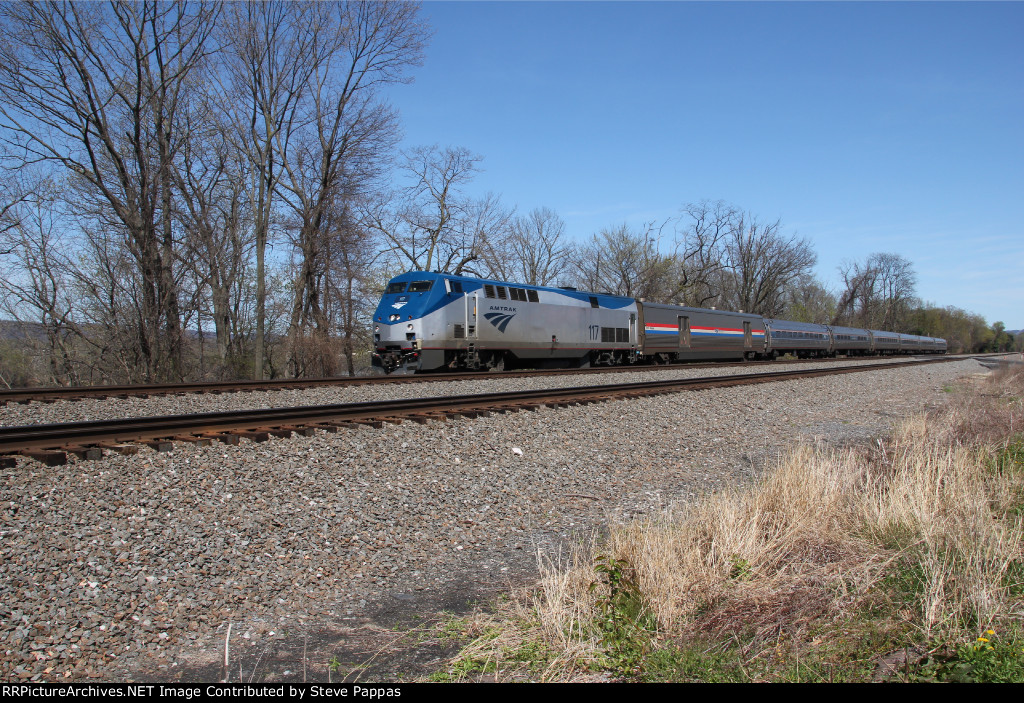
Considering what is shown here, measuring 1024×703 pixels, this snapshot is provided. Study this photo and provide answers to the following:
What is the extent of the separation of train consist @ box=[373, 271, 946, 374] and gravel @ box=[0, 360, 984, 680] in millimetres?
9234

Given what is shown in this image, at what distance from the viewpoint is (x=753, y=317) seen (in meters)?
37.2

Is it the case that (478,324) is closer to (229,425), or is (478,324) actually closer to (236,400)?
(236,400)

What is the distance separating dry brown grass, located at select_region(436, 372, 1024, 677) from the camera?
3621mm

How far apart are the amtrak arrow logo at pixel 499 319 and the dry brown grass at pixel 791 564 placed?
46.1 feet

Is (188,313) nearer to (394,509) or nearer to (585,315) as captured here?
(585,315)

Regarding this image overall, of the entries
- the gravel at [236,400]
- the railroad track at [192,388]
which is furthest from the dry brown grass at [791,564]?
the railroad track at [192,388]

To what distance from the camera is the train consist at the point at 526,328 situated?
1852 centimetres

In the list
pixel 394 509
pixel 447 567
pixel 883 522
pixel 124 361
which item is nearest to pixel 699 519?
pixel 883 522

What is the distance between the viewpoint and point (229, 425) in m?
7.68

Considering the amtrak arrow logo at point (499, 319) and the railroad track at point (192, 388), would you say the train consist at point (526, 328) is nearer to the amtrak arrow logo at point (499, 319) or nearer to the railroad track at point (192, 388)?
the amtrak arrow logo at point (499, 319)

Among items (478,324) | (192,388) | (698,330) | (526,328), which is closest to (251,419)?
(192,388)

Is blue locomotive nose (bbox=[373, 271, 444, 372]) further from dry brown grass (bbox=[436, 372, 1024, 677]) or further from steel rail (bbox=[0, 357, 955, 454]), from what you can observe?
dry brown grass (bbox=[436, 372, 1024, 677])

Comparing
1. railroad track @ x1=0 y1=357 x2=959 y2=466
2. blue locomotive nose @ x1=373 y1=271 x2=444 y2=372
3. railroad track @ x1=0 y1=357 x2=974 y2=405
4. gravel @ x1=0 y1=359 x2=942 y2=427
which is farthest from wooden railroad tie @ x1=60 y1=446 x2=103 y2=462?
blue locomotive nose @ x1=373 y1=271 x2=444 y2=372

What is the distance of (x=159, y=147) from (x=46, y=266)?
582 centimetres
